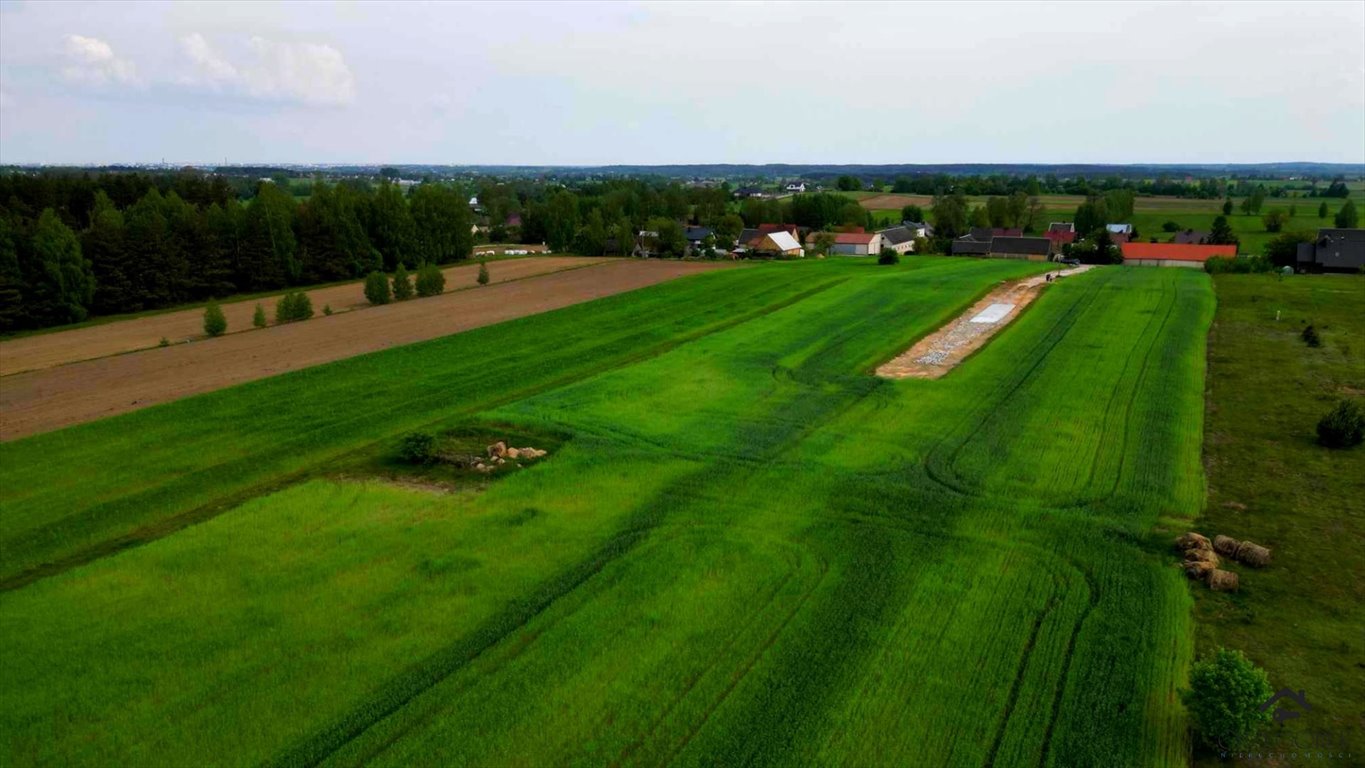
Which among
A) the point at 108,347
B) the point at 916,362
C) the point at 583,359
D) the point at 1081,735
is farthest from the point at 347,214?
the point at 1081,735

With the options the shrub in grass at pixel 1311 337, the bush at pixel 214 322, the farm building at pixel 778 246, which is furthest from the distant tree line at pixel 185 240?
the shrub in grass at pixel 1311 337

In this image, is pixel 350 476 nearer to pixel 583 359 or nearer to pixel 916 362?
pixel 583 359

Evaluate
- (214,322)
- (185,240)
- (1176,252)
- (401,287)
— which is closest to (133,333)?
(214,322)

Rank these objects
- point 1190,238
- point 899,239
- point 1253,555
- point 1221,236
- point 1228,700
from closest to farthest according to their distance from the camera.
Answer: point 1228,700
point 1253,555
point 1221,236
point 1190,238
point 899,239

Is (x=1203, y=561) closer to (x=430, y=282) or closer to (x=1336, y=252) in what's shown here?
(x=430, y=282)

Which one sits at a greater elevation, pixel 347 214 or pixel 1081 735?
pixel 347 214

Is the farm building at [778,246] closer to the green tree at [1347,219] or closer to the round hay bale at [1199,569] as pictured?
the green tree at [1347,219]
